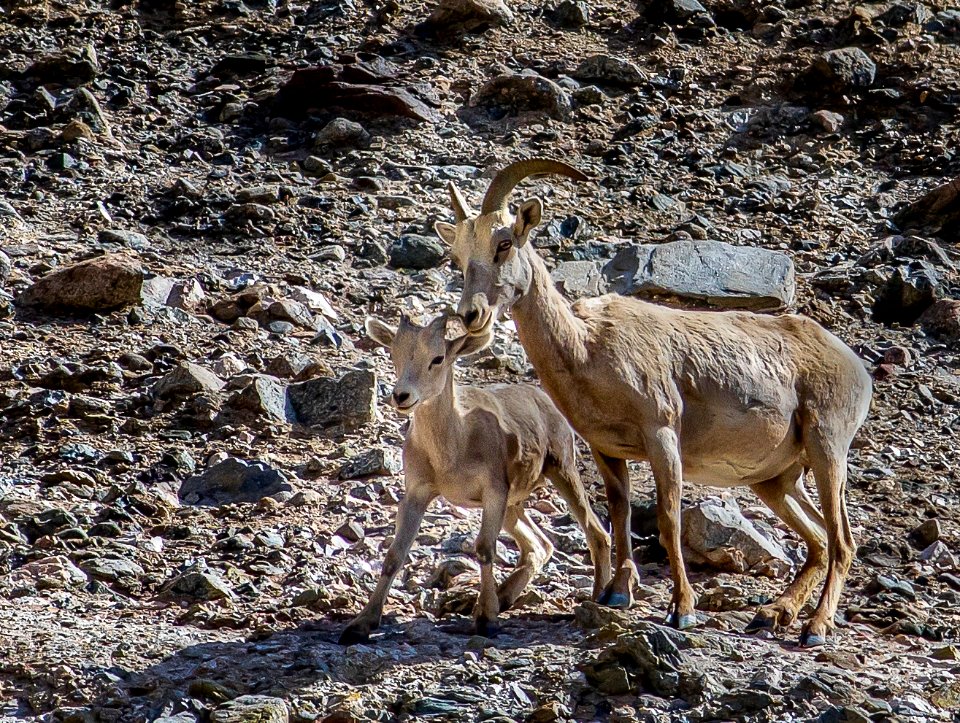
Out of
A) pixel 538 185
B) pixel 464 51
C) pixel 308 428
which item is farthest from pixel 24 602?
pixel 464 51

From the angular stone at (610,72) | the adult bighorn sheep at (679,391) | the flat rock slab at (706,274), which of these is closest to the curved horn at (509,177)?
the adult bighorn sheep at (679,391)

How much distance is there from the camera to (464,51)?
2008cm

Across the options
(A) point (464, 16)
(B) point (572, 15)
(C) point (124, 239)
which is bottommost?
(C) point (124, 239)

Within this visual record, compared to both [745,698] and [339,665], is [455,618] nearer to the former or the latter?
[339,665]

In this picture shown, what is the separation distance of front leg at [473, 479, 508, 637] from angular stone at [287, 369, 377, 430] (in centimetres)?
336

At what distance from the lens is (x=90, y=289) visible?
1361 centimetres

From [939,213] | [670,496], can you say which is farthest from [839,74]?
[670,496]

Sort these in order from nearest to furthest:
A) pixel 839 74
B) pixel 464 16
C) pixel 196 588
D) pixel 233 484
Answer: pixel 196 588 < pixel 233 484 < pixel 839 74 < pixel 464 16

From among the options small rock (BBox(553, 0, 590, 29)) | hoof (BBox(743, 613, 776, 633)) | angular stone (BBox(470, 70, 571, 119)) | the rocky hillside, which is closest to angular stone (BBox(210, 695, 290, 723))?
the rocky hillside

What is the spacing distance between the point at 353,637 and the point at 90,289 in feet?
20.3

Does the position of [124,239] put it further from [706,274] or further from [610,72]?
[610,72]

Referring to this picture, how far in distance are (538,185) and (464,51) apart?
3.97 metres

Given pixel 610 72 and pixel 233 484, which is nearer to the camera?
pixel 233 484

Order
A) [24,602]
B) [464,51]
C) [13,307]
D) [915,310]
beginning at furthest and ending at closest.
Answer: [464,51] → [915,310] → [13,307] → [24,602]
